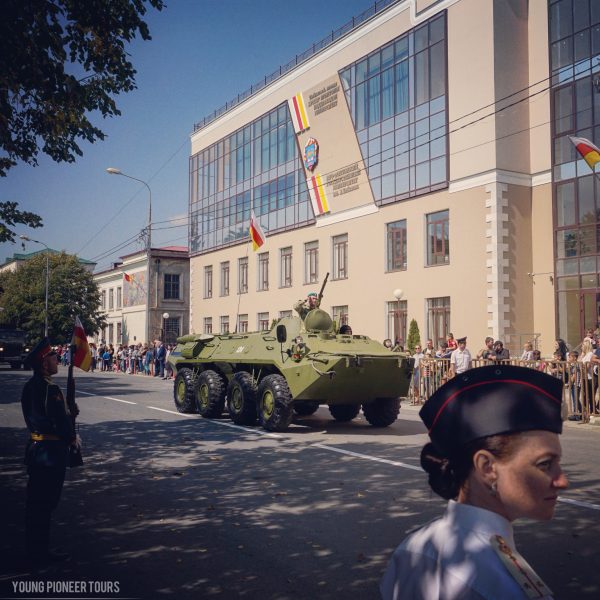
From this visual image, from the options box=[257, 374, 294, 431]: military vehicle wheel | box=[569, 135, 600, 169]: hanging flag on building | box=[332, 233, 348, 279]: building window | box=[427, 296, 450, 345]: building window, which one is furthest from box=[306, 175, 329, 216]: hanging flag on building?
box=[257, 374, 294, 431]: military vehicle wheel

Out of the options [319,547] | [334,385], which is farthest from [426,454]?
[334,385]

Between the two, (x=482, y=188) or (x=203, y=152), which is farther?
(x=203, y=152)

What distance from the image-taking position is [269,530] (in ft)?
19.7

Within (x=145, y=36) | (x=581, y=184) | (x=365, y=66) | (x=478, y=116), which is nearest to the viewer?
(x=145, y=36)

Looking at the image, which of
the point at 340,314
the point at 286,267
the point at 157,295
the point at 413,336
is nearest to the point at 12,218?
the point at 413,336

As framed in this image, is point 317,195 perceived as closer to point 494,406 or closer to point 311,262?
point 311,262

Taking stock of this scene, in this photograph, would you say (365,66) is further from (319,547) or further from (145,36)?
(319,547)

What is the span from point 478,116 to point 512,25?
11.8 feet

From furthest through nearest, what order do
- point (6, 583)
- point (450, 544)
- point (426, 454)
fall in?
1. point (6, 583)
2. point (426, 454)
3. point (450, 544)

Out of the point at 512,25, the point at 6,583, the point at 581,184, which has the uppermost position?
the point at 512,25

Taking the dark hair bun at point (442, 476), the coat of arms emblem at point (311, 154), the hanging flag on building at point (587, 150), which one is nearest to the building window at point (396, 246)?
the coat of arms emblem at point (311, 154)

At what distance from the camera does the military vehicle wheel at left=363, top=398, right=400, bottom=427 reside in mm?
13250

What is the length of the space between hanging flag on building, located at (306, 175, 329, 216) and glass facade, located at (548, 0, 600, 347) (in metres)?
11.8

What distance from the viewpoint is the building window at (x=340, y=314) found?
3138 cm
